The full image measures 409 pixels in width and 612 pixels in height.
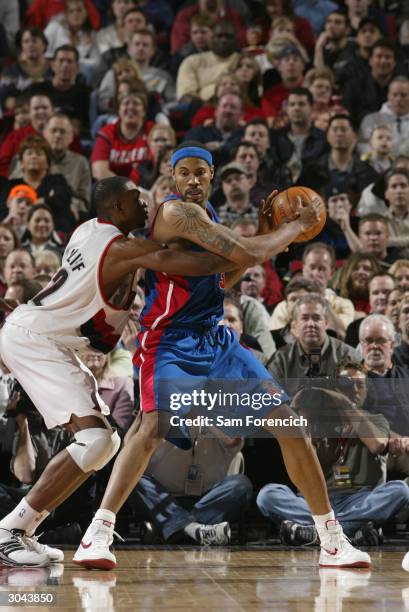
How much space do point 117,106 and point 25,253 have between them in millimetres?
3568

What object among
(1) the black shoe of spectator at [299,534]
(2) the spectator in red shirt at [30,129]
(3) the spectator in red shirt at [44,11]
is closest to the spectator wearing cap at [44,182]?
(2) the spectator in red shirt at [30,129]

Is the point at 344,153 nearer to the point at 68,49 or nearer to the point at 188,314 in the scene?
the point at 68,49

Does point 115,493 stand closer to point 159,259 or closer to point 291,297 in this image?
point 159,259

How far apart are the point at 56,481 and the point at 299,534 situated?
1.91 meters

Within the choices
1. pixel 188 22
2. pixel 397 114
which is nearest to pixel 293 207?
pixel 397 114

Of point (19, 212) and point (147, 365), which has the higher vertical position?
point (19, 212)

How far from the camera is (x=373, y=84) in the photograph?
1221cm

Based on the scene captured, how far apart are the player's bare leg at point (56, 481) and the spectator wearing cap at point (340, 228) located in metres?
5.18

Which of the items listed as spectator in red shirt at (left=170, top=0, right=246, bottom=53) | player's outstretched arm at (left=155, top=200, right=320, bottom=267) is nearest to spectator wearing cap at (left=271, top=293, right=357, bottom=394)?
player's outstretched arm at (left=155, top=200, right=320, bottom=267)

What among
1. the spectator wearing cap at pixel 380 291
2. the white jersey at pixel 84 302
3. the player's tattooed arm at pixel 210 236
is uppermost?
the player's tattooed arm at pixel 210 236

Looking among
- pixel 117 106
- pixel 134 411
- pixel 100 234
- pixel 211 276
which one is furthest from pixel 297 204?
pixel 117 106

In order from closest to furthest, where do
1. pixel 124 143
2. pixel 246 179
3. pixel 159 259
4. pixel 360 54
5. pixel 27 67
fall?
pixel 159 259 < pixel 246 179 < pixel 124 143 < pixel 360 54 < pixel 27 67

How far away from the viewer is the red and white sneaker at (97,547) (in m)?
5.05

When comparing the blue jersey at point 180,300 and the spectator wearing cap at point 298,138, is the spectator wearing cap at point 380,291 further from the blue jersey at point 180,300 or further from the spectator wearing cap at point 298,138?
the blue jersey at point 180,300
